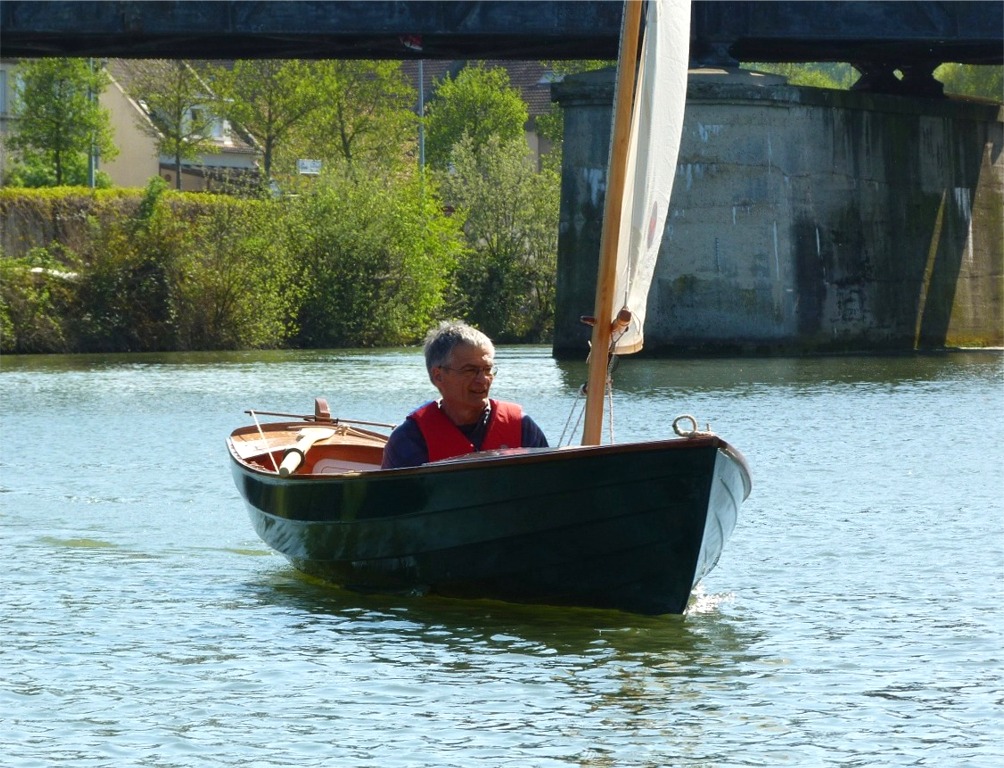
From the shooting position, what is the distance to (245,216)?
46.6 meters

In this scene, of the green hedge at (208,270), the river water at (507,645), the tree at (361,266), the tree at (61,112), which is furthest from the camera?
the tree at (61,112)

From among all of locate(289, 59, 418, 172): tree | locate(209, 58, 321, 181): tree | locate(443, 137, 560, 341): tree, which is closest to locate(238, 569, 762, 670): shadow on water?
locate(443, 137, 560, 341): tree

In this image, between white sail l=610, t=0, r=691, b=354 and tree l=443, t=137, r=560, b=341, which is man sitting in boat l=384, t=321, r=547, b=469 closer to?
white sail l=610, t=0, r=691, b=354

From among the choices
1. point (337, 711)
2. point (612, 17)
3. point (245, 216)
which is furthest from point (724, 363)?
point (337, 711)

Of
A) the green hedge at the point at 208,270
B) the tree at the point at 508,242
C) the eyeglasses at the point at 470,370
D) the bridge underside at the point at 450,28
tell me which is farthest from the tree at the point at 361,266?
the eyeglasses at the point at 470,370

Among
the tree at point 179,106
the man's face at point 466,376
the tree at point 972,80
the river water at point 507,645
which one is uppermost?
the tree at point 972,80

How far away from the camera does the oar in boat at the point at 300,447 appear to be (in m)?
11.1

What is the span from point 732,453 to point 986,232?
30.6m

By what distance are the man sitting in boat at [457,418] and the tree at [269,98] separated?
2094 inches

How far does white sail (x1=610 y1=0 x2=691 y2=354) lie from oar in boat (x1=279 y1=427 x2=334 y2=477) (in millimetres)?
2377

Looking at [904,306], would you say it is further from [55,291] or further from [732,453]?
[732,453]

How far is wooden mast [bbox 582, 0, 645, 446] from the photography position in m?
9.50

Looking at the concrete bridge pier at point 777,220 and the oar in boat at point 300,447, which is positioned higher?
the concrete bridge pier at point 777,220

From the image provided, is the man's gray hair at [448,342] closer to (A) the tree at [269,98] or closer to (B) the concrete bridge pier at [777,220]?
(B) the concrete bridge pier at [777,220]
